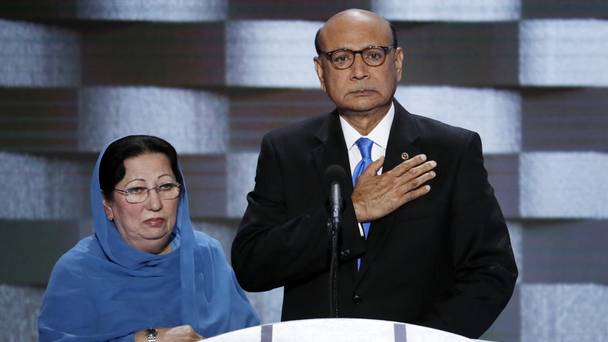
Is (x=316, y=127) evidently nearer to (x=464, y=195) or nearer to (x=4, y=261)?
(x=464, y=195)

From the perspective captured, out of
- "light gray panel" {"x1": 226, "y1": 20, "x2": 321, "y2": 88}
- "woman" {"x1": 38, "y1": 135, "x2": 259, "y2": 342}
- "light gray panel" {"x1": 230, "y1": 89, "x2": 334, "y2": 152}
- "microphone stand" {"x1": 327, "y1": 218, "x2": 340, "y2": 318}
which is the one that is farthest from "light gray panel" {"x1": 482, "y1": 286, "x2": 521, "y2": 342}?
"microphone stand" {"x1": 327, "y1": 218, "x2": 340, "y2": 318}

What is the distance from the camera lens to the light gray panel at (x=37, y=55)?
12.6ft

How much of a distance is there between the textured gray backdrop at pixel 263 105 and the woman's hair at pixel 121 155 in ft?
3.71

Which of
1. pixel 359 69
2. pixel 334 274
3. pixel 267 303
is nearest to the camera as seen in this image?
pixel 334 274

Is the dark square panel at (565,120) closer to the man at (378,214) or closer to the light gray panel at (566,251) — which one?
the light gray panel at (566,251)

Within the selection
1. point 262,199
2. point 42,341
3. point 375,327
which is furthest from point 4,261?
point 375,327

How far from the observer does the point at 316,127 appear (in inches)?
97.7

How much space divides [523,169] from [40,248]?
1.81m

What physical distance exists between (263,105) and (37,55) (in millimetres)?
860

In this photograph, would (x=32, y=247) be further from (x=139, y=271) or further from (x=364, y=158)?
(x=364, y=158)

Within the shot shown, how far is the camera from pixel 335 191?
204 centimetres

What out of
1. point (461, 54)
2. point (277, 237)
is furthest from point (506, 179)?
point (277, 237)

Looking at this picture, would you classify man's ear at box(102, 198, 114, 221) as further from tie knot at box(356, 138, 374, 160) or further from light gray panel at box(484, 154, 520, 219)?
light gray panel at box(484, 154, 520, 219)

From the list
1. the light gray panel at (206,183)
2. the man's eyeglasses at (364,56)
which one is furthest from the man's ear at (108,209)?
the light gray panel at (206,183)
